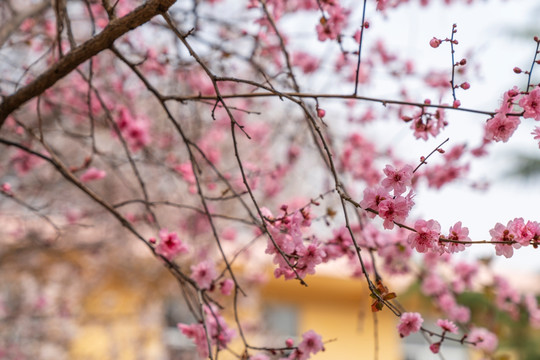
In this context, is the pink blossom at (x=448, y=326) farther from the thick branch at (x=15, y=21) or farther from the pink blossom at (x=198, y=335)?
the thick branch at (x=15, y=21)

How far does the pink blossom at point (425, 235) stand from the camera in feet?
4.44

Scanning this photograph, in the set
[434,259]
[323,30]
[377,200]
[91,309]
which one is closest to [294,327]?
[91,309]

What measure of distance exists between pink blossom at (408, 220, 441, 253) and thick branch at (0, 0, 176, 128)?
914 mm

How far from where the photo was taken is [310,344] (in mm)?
1839

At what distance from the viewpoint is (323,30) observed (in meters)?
2.21

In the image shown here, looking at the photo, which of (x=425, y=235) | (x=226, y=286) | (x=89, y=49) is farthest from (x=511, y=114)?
(x=89, y=49)

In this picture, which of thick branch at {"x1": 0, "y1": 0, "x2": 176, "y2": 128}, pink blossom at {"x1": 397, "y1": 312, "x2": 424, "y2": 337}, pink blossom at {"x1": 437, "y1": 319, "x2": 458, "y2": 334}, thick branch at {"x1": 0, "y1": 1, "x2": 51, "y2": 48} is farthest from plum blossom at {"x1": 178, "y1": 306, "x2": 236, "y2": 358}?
thick branch at {"x1": 0, "y1": 1, "x2": 51, "y2": 48}

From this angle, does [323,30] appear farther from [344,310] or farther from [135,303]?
[344,310]

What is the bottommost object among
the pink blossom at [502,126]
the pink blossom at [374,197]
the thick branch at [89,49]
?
the pink blossom at [374,197]

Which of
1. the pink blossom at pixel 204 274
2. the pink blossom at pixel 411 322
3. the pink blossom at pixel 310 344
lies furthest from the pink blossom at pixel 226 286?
the pink blossom at pixel 411 322

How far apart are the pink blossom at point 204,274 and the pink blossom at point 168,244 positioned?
0.32 ft

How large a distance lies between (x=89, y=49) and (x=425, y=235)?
1175mm

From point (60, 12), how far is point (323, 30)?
1026 millimetres

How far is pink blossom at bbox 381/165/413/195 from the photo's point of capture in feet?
4.42
